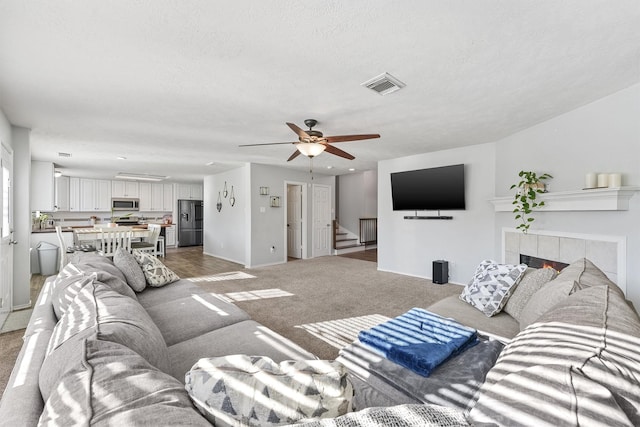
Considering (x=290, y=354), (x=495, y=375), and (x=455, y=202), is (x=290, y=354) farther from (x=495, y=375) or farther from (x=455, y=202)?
(x=455, y=202)

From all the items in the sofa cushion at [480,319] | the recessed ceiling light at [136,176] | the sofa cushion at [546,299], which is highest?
the recessed ceiling light at [136,176]

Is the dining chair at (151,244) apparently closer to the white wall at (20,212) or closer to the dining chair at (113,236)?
the dining chair at (113,236)

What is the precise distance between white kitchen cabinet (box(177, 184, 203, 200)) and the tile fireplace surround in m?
8.99

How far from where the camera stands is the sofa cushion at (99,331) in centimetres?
85

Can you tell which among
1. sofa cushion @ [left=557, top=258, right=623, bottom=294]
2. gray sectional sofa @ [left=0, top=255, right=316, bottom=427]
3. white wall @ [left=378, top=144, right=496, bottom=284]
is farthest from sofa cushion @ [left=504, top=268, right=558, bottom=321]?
white wall @ [left=378, top=144, right=496, bottom=284]

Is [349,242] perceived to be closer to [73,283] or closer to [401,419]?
[73,283]

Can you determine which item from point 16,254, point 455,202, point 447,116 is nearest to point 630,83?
point 447,116

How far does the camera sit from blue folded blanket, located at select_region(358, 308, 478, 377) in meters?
1.31

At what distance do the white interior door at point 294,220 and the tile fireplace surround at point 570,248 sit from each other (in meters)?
4.63

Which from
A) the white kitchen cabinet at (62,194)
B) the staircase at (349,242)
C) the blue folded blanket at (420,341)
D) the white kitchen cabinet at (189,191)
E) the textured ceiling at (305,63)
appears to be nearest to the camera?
the blue folded blanket at (420,341)

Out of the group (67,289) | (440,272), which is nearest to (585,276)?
(67,289)

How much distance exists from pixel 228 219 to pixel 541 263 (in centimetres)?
626

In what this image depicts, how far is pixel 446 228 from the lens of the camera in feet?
16.3

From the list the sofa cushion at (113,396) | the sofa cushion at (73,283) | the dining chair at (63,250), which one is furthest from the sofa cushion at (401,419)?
the dining chair at (63,250)
